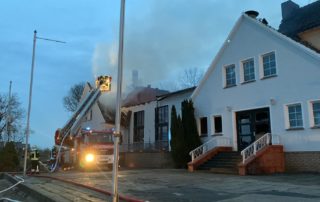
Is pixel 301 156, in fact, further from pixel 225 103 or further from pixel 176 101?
pixel 176 101

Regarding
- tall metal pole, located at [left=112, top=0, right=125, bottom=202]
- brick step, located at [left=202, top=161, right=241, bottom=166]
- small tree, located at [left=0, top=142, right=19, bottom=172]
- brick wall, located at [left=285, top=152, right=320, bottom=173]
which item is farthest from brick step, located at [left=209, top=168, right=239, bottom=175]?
small tree, located at [left=0, top=142, right=19, bottom=172]

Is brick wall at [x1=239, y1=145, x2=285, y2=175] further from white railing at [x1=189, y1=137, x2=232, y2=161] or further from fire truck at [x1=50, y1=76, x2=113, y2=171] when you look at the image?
fire truck at [x1=50, y1=76, x2=113, y2=171]

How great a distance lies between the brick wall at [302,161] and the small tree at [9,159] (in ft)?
69.1

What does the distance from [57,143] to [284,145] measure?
14295mm

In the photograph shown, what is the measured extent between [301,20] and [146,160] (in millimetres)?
15100

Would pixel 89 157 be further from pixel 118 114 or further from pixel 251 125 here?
pixel 118 114

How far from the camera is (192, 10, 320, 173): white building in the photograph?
18016 millimetres

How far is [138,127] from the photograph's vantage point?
33688 mm

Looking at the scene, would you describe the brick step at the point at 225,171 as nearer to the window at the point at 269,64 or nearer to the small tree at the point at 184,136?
the small tree at the point at 184,136

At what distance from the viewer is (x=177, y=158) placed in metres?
23.3

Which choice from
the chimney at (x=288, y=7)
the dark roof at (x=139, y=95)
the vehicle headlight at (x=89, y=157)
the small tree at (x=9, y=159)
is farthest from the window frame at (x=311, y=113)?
the small tree at (x=9, y=159)

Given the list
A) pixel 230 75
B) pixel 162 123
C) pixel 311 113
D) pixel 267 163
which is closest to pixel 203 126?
pixel 230 75

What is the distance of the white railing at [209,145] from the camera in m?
22.1

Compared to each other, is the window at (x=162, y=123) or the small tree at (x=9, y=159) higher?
the window at (x=162, y=123)
